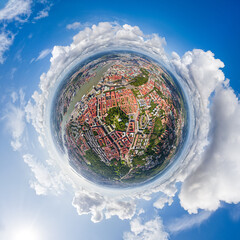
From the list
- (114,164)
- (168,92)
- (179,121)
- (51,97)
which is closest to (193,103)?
(179,121)

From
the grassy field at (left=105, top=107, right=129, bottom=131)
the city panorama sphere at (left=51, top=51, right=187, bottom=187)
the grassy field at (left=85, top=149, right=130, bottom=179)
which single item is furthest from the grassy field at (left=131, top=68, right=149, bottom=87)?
the grassy field at (left=85, top=149, right=130, bottom=179)

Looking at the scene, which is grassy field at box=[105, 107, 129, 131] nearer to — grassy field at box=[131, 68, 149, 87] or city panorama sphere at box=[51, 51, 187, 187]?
city panorama sphere at box=[51, 51, 187, 187]

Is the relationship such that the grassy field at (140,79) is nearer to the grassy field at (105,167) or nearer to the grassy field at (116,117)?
the grassy field at (116,117)

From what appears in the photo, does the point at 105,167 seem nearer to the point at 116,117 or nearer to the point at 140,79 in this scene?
the point at 116,117

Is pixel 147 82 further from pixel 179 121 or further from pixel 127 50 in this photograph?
pixel 127 50

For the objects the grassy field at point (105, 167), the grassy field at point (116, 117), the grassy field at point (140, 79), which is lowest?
the grassy field at point (105, 167)

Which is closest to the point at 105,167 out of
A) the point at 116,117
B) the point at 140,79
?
the point at 116,117

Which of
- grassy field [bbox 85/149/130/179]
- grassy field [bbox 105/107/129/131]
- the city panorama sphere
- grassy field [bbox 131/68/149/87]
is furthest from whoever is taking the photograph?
grassy field [bbox 85/149/130/179]

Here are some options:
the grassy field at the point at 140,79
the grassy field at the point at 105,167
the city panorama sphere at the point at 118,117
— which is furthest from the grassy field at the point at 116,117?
the grassy field at the point at 105,167
